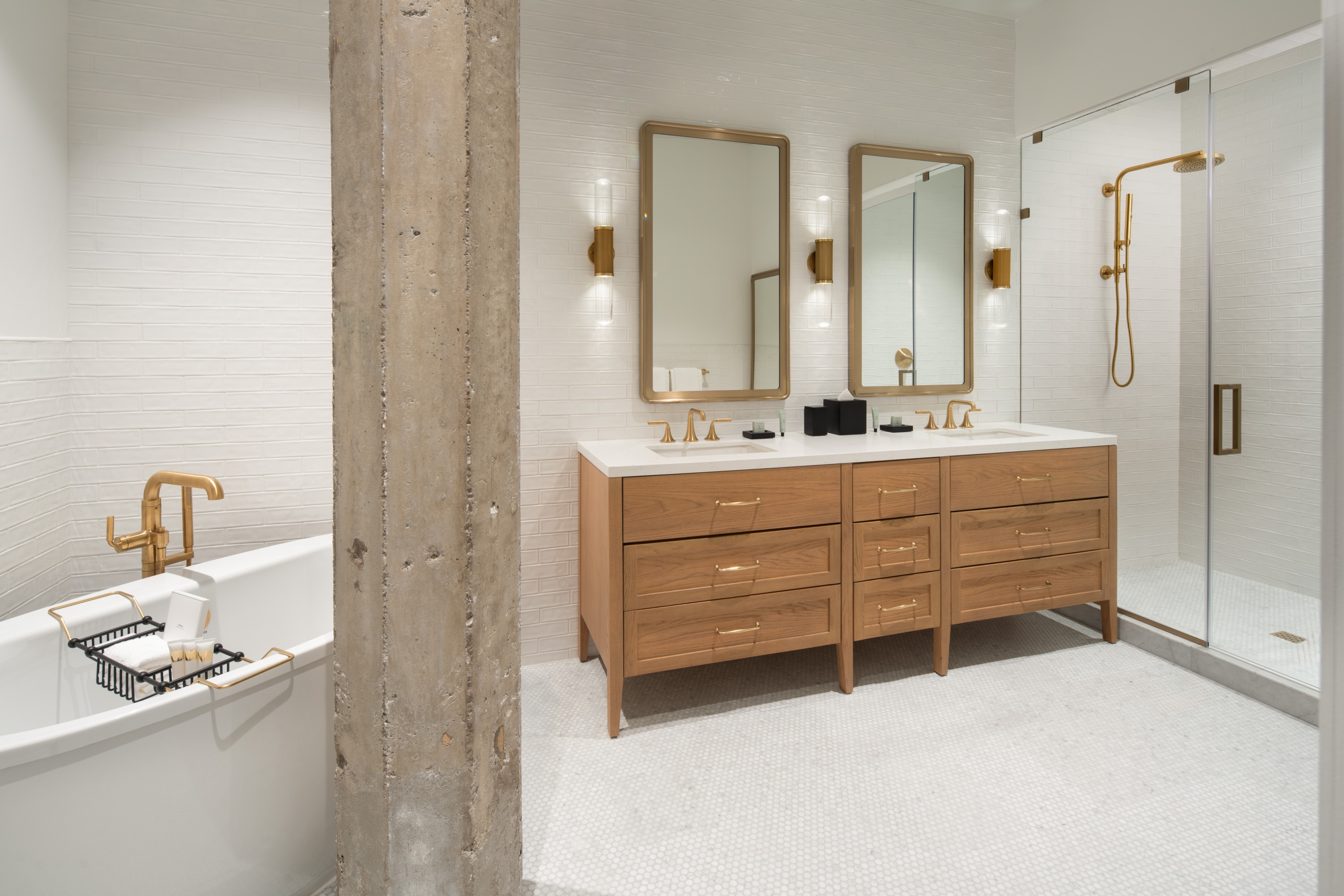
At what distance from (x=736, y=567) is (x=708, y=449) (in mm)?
545

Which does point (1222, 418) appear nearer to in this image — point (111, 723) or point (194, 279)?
point (111, 723)

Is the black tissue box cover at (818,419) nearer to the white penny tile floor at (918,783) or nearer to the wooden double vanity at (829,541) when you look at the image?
the wooden double vanity at (829,541)

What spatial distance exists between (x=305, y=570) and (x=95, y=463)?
32.5 inches

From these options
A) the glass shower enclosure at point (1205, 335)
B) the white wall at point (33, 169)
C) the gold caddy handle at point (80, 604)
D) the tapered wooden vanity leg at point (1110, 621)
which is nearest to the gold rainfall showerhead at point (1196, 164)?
the glass shower enclosure at point (1205, 335)

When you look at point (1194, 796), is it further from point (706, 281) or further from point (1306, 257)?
point (706, 281)

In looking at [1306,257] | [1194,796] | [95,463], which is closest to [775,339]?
[1306,257]

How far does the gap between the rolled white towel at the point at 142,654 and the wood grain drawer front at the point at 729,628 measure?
1.23 m

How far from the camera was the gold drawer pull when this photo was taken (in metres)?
2.39

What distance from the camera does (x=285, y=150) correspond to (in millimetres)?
2516

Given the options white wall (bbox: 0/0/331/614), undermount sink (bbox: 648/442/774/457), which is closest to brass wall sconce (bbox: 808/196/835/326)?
undermount sink (bbox: 648/442/774/457)

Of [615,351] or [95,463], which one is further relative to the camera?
[615,351]

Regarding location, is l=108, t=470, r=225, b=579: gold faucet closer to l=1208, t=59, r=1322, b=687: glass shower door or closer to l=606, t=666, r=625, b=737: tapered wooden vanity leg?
l=606, t=666, r=625, b=737: tapered wooden vanity leg

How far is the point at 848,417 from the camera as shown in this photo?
299 centimetres

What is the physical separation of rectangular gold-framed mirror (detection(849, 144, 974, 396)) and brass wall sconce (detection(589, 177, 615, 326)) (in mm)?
1076
